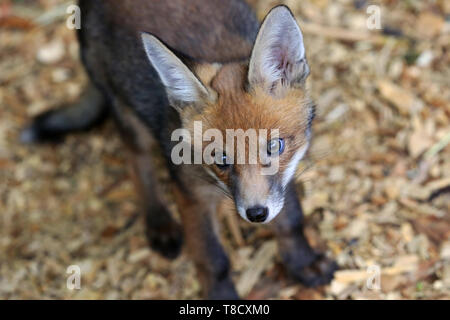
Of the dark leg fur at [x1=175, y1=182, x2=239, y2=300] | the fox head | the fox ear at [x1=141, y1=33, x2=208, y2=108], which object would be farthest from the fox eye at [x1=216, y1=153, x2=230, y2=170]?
the dark leg fur at [x1=175, y1=182, x2=239, y2=300]

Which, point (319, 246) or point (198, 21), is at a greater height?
point (198, 21)

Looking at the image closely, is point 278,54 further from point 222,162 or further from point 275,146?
point 222,162

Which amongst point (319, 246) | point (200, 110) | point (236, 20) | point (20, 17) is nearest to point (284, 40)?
point (200, 110)

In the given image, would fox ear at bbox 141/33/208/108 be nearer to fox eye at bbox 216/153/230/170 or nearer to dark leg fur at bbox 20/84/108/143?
fox eye at bbox 216/153/230/170

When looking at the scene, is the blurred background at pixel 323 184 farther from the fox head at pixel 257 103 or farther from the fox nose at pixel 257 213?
the fox nose at pixel 257 213

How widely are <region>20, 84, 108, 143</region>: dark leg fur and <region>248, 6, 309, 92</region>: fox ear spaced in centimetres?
272

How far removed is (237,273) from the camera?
4.86 m

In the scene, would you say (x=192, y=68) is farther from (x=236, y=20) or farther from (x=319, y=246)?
(x=319, y=246)

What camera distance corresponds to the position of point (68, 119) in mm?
6039

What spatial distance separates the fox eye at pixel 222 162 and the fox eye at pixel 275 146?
0.28 m

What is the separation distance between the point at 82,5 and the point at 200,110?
6.13 ft

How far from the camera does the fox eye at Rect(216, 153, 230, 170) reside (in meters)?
3.73

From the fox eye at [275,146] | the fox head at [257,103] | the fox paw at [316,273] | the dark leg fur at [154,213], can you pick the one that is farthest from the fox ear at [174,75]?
the fox paw at [316,273]

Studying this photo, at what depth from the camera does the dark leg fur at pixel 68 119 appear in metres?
6.03
